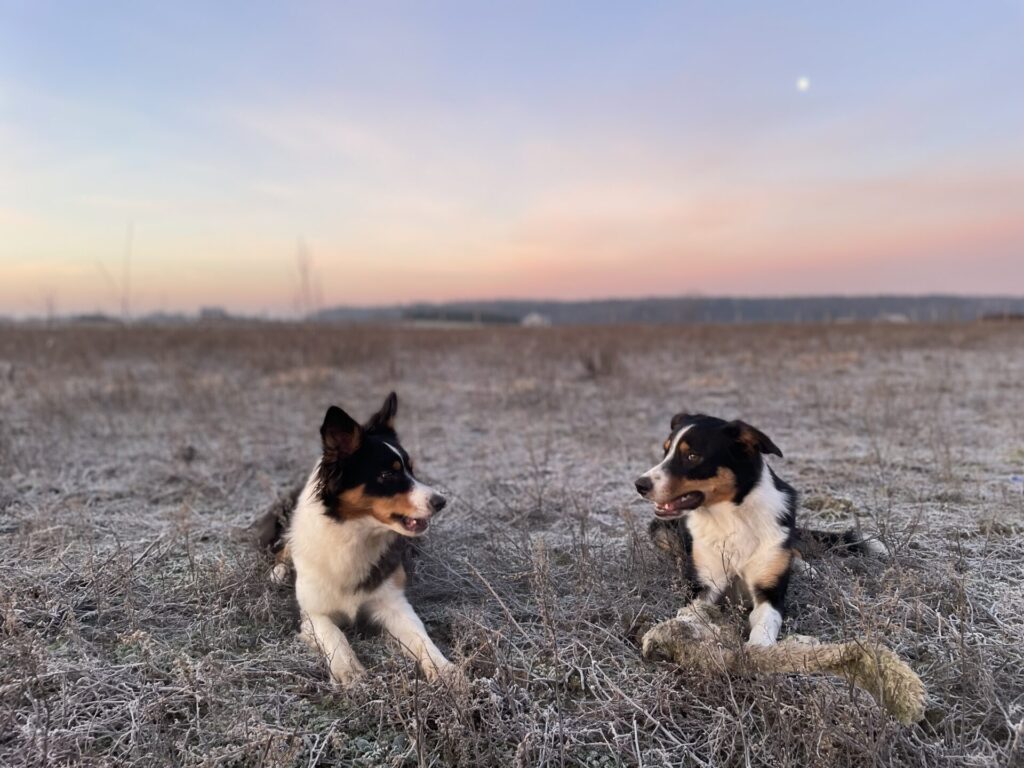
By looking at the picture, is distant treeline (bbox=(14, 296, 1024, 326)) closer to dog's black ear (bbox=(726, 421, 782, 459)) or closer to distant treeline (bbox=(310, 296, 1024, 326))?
distant treeline (bbox=(310, 296, 1024, 326))

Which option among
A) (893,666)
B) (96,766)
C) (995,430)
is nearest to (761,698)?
(893,666)

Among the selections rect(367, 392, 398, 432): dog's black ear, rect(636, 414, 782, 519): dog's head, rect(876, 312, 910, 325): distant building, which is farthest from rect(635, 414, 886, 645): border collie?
rect(876, 312, 910, 325): distant building

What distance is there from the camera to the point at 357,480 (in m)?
3.06

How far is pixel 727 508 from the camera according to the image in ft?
10.5

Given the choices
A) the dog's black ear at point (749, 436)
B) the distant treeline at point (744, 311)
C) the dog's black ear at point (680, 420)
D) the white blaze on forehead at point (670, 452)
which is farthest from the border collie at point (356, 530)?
the distant treeline at point (744, 311)

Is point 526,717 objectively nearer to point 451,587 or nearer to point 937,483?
point 451,587

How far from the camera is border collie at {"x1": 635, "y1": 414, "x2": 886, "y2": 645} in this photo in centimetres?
307

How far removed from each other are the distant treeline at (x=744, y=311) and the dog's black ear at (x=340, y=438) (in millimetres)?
14904

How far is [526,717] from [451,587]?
1.27 meters

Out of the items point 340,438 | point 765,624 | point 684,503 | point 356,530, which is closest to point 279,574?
point 356,530

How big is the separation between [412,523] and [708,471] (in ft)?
5.03

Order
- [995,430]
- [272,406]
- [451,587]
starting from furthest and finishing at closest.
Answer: [272,406], [995,430], [451,587]

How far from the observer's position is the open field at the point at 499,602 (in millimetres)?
2225

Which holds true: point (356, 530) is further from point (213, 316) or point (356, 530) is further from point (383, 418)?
point (213, 316)
